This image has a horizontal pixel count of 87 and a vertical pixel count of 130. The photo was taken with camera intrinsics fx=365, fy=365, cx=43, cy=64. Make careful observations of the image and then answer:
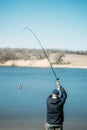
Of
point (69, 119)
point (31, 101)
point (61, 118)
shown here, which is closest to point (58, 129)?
point (61, 118)

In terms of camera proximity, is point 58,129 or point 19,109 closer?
point 58,129

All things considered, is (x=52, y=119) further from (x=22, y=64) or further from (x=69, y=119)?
(x=22, y=64)

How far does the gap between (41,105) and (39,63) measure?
297 ft

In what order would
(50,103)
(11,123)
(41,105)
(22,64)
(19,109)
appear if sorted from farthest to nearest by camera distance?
(22,64) → (41,105) → (19,109) → (11,123) → (50,103)

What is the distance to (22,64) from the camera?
103m

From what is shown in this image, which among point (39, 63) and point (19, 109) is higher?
point (19, 109)

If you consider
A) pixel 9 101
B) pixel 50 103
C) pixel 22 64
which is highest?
pixel 50 103

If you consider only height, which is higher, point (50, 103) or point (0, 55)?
point (50, 103)

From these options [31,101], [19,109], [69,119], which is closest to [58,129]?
[69,119]

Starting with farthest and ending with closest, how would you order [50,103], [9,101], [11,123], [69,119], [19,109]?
1. [9,101]
2. [19,109]
3. [69,119]
4. [11,123]
5. [50,103]

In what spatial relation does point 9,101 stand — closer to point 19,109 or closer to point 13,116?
point 19,109

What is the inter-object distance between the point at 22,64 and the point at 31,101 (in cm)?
8680

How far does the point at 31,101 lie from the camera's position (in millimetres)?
16516

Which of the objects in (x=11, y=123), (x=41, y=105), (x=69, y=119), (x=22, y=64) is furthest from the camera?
(x=22, y=64)
